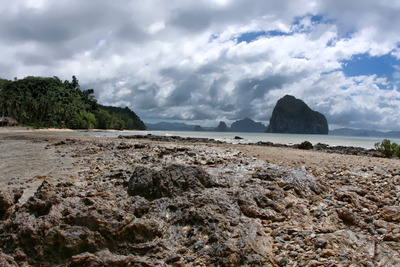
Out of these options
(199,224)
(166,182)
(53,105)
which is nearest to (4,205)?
(166,182)

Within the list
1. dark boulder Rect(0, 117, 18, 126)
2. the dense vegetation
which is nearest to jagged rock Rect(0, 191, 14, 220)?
dark boulder Rect(0, 117, 18, 126)

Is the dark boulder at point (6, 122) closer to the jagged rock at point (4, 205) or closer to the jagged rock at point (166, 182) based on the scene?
the jagged rock at point (4, 205)

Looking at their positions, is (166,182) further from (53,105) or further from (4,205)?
(53,105)

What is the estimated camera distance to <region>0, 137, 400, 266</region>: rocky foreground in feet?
13.8

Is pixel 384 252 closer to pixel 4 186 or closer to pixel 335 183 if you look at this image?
pixel 335 183

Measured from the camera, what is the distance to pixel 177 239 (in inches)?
188

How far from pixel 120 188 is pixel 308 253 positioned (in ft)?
16.7

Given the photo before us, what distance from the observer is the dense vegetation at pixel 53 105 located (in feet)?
299

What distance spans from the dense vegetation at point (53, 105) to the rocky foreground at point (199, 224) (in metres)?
97.5

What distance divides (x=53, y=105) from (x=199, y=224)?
110049 millimetres

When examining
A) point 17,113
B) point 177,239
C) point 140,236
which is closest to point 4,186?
point 140,236

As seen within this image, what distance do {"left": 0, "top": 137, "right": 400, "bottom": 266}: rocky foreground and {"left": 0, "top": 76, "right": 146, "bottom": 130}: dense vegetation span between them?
97500mm

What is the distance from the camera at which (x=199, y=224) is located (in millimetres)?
5051

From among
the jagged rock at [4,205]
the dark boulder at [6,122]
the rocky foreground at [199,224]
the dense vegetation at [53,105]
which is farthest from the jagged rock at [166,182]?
the dense vegetation at [53,105]
